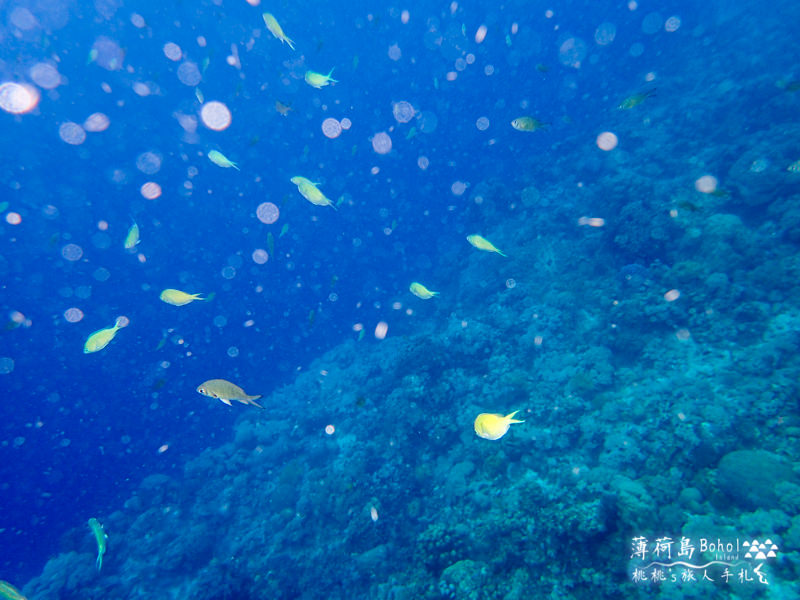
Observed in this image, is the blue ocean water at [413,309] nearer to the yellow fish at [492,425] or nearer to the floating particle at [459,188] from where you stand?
the floating particle at [459,188]

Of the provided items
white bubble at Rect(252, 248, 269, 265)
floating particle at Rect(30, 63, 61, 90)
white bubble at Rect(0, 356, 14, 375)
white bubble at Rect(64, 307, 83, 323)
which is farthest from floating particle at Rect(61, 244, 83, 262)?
floating particle at Rect(30, 63, 61, 90)

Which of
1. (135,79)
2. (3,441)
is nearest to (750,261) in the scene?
(3,441)

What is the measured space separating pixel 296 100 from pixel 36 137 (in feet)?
83.8

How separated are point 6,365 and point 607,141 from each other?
3579 centimetres

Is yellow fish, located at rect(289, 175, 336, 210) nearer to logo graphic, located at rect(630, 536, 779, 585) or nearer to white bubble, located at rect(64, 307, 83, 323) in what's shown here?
logo graphic, located at rect(630, 536, 779, 585)

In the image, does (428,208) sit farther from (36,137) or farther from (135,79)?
(36,137)

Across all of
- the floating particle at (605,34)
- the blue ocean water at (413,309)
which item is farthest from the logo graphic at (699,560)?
the floating particle at (605,34)

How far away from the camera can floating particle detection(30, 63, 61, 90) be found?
32.8 m

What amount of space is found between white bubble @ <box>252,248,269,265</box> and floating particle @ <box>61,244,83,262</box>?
13.2m

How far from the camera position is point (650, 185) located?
10.4 m

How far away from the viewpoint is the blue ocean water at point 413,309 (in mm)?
5484

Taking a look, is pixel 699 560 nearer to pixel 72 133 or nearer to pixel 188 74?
pixel 72 133

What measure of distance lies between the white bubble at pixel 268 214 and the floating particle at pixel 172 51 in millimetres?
21749

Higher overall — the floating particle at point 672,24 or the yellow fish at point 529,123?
the floating particle at point 672,24
